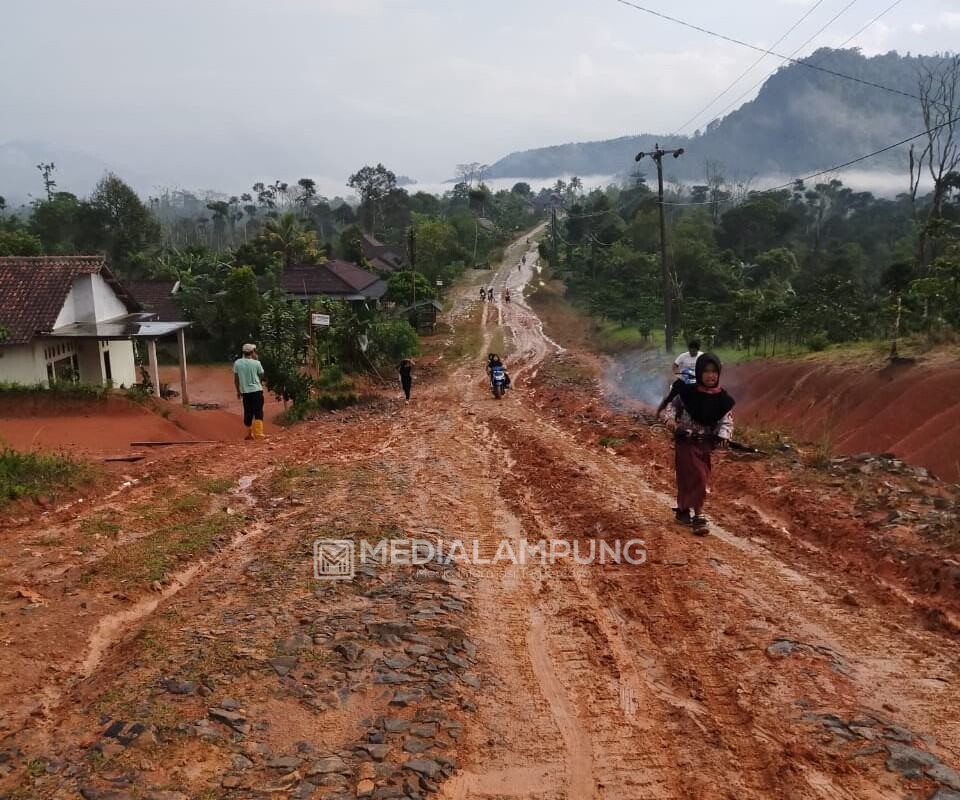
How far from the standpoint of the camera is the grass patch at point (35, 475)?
7.79 m

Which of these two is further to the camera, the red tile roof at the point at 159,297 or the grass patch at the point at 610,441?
the red tile roof at the point at 159,297

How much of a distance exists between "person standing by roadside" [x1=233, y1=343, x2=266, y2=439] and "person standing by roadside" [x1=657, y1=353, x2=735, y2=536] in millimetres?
7639

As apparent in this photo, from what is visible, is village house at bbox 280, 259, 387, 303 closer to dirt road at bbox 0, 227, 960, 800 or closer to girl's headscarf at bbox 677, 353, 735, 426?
dirt road at bbox 0, 227, 960, 800

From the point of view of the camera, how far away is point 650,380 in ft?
67.1

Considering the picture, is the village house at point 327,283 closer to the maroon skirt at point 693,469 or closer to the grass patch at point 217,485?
the grass patch at point 217,485

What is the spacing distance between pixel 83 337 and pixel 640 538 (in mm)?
18089

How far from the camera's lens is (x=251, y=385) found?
40.0 ft

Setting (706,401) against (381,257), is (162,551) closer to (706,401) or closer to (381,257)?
(706,401)

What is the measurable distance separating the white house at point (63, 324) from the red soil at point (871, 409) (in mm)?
16707

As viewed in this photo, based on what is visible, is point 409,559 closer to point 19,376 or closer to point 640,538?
point 640,538

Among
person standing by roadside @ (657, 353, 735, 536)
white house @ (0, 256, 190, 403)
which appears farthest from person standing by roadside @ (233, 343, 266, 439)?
white house @ (0, 256, 190, 403)

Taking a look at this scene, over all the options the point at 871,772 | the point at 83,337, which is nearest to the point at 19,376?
the point at 83,337

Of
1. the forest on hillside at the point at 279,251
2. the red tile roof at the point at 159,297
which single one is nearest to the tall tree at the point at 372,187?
the forest on hillside at the point at 279,251

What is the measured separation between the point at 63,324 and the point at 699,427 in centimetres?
1941
